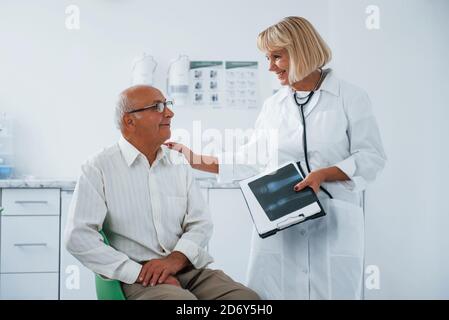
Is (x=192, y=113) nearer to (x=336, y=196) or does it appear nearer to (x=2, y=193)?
(x=2, y=193)

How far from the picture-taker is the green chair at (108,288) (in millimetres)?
1337

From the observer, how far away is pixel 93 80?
3.11 meters

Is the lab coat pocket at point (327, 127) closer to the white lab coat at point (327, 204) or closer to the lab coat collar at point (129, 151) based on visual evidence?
the white lab coat at point (327, 204)

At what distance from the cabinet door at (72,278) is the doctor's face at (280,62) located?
1.50 metres

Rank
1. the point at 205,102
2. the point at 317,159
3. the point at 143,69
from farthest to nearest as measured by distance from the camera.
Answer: the point at 205,102, the point at 143,69, the point at 317,159

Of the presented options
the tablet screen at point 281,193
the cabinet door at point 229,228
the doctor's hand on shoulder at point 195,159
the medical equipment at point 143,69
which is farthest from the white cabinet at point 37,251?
the tablet screen at point 281,193

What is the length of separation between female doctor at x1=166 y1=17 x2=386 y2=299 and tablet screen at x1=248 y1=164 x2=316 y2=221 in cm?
7

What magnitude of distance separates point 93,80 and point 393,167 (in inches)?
70.9

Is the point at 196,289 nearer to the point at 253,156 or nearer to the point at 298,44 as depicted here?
the point at 253,156

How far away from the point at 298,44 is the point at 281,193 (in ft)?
1.42

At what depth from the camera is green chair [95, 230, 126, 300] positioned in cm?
134

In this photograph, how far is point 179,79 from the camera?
3.06 m

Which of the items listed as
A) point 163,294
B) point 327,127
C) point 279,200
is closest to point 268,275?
point 279,200
